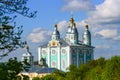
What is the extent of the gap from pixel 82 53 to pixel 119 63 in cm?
5082

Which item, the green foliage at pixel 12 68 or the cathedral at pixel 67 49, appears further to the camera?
the cathedral at pixel 67 49

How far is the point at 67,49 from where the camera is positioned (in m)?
91.0

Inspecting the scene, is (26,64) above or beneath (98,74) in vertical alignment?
above

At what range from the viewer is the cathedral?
298 ft

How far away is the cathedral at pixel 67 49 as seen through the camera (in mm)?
90875

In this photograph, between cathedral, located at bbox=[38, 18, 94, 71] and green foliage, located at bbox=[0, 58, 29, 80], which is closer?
green foliage, located at bbox=[0, 58, 29, 80]

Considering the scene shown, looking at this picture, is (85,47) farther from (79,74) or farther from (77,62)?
(79,74)

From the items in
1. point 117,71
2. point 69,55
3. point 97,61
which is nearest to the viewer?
point 117,71

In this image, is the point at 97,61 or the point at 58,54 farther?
the point at 58,54

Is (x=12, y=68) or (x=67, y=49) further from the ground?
(x=12, y=68)

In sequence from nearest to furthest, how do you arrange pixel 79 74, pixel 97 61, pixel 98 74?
pixel 98 74 → pixel 79 74 → pixel 97 61

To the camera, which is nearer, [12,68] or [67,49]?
[12,68]

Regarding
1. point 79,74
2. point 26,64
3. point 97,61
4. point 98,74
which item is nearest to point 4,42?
point 26,64

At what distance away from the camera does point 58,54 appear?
91.7 m
